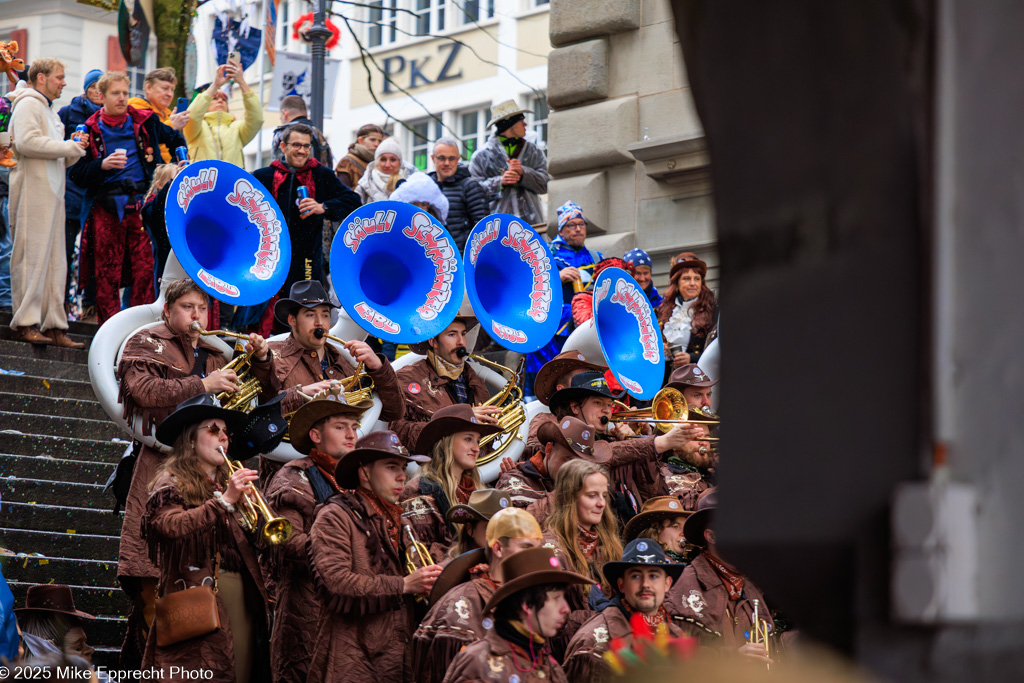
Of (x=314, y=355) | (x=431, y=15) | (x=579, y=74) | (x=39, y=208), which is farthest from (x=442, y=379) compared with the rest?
(x=431, y=15)

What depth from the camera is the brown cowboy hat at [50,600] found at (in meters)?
6.81

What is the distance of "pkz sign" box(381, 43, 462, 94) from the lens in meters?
32.2

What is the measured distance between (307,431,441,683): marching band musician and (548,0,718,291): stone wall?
22.0 ft

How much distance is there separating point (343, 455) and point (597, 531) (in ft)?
4.77

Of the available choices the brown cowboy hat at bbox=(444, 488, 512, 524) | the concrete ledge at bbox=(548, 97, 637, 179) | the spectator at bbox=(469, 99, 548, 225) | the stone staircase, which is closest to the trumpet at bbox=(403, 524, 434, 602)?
the brown cowboy hat at bbox=(444, 488, 512, 524)

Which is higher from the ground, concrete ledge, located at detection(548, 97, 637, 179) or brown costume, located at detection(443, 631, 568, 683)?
concrete ledge, located at detection(548, 97, 637, 179)

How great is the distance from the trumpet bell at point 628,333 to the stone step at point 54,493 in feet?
11.0

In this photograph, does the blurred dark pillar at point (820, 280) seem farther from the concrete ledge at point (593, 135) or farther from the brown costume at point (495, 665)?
the concrete ledge at point (593, 135)

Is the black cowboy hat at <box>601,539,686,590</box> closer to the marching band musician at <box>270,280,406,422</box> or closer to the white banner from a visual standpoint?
the marching band musician at <box>270,280,406,422</box>

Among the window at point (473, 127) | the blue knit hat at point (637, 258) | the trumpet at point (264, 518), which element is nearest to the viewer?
the trumpet at point (264, 518)

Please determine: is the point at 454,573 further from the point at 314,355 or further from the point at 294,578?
the point at 314,355

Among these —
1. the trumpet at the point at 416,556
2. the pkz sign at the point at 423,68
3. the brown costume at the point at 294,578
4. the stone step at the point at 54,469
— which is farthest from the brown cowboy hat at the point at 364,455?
the pkz sign at the point at 423,68

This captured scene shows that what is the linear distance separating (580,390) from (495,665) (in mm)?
3351

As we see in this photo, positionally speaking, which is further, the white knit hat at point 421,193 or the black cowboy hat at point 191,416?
the white knit hat at point 421,193
